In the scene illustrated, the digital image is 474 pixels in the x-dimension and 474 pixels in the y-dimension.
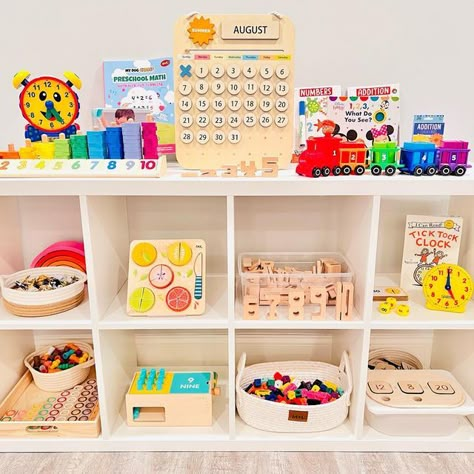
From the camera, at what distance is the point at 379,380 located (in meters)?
1.39

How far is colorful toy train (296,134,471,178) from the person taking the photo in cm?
114

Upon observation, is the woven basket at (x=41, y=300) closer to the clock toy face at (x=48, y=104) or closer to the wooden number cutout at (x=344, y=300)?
the clock toy face at (x=48, y=104)

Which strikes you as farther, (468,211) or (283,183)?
(468,211)

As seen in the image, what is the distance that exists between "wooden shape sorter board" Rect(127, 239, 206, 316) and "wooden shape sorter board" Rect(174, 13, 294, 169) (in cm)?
30

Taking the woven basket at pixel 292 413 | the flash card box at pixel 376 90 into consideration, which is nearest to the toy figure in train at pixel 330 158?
the flash card box at pixel 376 90

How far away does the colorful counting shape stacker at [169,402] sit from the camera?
1328mm

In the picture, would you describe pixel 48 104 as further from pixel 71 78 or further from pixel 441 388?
pixel 441 388

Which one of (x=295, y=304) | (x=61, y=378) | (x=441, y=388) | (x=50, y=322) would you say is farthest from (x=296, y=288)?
(x=61, y=378)

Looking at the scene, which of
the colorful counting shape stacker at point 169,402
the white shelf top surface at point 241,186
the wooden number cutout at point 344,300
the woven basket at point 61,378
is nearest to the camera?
the white shelf top surface at point 241,186

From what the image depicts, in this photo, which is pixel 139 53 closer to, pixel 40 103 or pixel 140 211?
pixel 40 103

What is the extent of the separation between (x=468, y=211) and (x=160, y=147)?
91 centimetres

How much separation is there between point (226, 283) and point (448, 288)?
Result: 63 centimetres

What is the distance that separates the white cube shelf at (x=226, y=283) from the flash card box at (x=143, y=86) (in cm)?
26

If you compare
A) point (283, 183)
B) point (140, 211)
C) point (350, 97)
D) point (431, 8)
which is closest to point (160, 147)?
point (140, 211)
